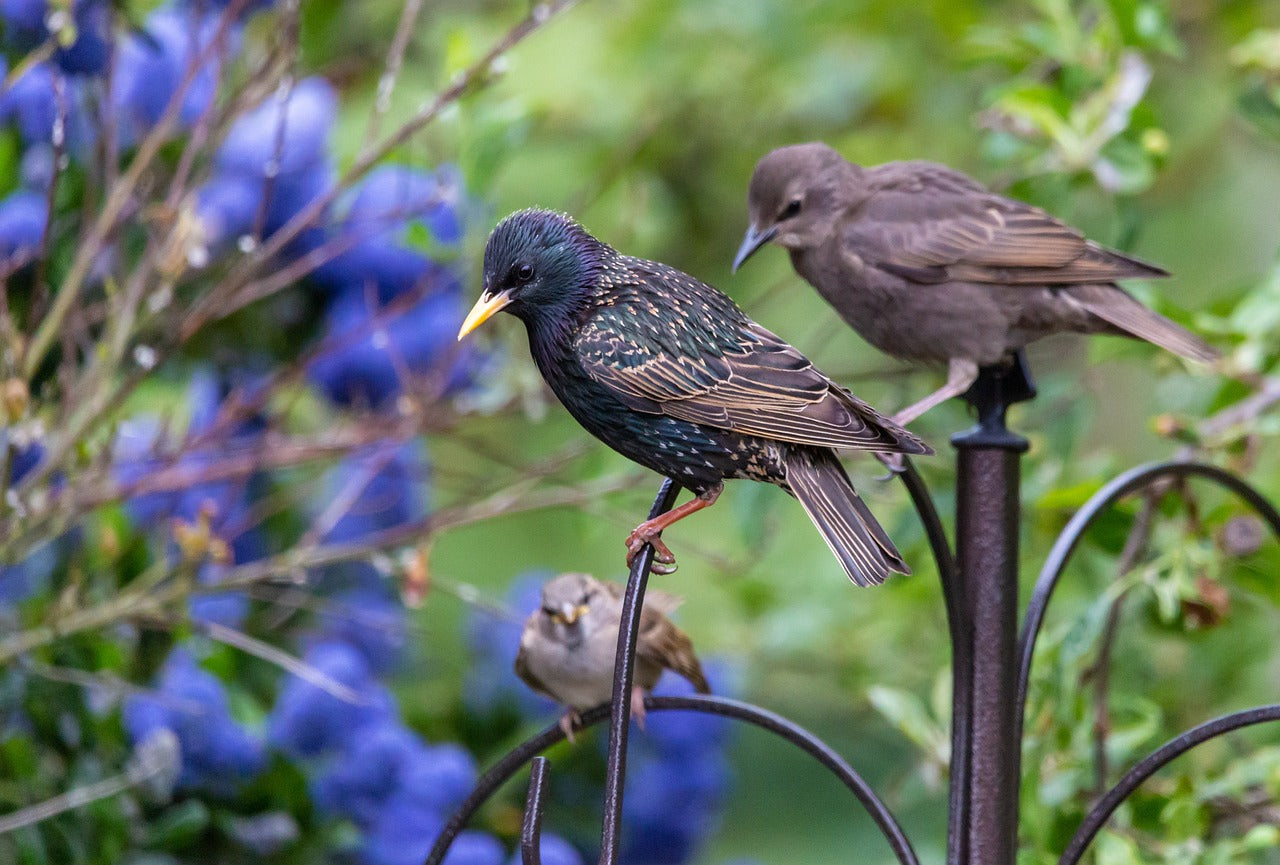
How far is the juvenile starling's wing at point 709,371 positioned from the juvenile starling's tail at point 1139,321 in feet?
2.27

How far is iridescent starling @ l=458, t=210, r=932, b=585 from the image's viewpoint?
1533mm

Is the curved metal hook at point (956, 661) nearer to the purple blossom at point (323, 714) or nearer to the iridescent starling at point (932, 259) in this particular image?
the iridescent starling at point (932, 259)

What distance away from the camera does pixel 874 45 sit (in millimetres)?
3668

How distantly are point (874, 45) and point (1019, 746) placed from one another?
2.32 m

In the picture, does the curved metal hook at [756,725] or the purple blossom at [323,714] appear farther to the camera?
the purple blossom at [323,714]

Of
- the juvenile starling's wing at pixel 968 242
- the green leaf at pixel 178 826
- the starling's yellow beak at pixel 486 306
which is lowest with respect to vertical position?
the green leaf at pixel 178 826

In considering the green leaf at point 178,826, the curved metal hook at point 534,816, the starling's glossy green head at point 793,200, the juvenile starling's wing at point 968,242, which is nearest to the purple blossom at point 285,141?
the starling's glossy green head at point 793,200

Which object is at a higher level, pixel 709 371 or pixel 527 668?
pixel 709 371

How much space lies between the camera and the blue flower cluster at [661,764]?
102 inches

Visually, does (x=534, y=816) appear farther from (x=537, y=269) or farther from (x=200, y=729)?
(x=200, y=729)

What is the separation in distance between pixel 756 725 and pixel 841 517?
239 mm

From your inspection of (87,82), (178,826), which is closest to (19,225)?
(87,82)

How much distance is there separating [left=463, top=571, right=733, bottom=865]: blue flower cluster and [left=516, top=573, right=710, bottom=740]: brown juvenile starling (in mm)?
411

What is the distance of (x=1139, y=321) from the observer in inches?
84.1
